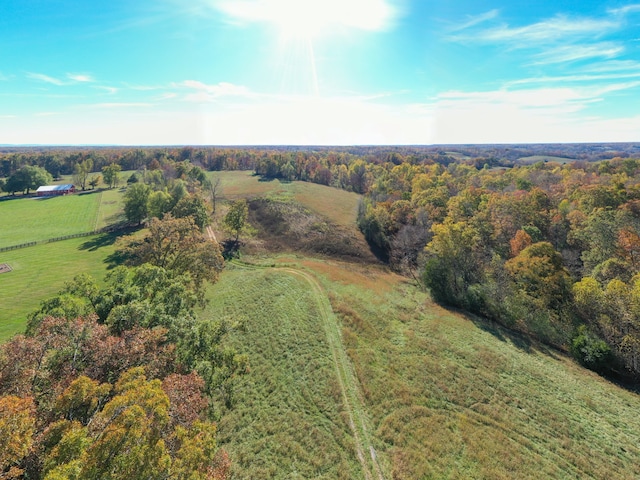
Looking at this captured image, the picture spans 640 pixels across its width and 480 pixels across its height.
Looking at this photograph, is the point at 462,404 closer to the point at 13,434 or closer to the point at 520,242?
the point at 13,434

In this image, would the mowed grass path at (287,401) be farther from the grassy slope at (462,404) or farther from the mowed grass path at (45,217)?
the mowed grass path at (45,217)

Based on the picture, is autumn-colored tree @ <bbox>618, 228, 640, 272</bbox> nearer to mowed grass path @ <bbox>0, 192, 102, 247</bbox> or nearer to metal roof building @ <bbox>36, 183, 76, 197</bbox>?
mowed grass path @ <bbox>0, 192, 102, 247</bbox>

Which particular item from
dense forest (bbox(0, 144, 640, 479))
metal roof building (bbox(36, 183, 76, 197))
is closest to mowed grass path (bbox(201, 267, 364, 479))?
dense forest (bbox(0, 144, 640, 479))

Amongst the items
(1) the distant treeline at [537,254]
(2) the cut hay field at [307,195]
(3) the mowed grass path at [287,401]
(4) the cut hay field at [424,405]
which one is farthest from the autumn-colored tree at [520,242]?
(2) the cut hay field at [307,195]

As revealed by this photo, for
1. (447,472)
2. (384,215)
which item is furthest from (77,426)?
(384,215)

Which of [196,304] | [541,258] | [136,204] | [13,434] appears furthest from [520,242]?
[136,204]

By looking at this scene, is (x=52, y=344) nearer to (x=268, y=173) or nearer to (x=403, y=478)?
(x=403, y=478)
